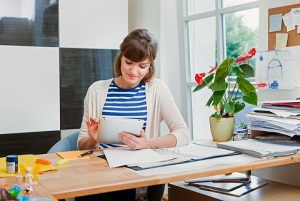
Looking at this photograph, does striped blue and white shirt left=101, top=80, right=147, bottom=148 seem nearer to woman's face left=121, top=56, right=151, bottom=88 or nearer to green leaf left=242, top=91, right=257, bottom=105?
woman's face left=121, top=56, right=151, bottom=88

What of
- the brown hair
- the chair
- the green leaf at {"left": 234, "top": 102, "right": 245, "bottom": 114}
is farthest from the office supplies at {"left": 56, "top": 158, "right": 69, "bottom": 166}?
the green leaf at {"left": 234, "top": 102, "right": 245, "bottom": 114}

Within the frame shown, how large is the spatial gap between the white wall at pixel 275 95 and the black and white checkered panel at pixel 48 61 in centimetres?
103

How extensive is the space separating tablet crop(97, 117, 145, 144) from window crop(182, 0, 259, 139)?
1.06m

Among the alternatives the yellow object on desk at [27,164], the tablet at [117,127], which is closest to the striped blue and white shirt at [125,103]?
the tablet at [117,127]

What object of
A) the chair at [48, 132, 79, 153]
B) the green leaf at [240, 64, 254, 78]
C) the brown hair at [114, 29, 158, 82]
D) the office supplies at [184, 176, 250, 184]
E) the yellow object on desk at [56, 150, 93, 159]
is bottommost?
the office supplies at [184, 176, 250, 184]

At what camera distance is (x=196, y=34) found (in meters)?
3.12

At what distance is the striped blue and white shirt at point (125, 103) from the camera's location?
83.3 inches

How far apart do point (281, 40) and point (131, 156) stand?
1102 mm

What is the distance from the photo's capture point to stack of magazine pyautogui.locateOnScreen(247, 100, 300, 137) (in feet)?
5.93

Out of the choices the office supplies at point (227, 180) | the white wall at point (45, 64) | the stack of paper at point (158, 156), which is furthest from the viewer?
the white wall at point (45, 64)

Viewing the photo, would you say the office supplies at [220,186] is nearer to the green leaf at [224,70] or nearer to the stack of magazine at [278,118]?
the stack of magazine at [278,118]

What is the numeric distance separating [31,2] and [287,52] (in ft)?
5.07

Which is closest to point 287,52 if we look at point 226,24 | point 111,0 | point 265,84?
point 265,84

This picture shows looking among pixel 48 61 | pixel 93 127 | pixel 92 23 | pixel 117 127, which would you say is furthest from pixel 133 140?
pixel 92 23
